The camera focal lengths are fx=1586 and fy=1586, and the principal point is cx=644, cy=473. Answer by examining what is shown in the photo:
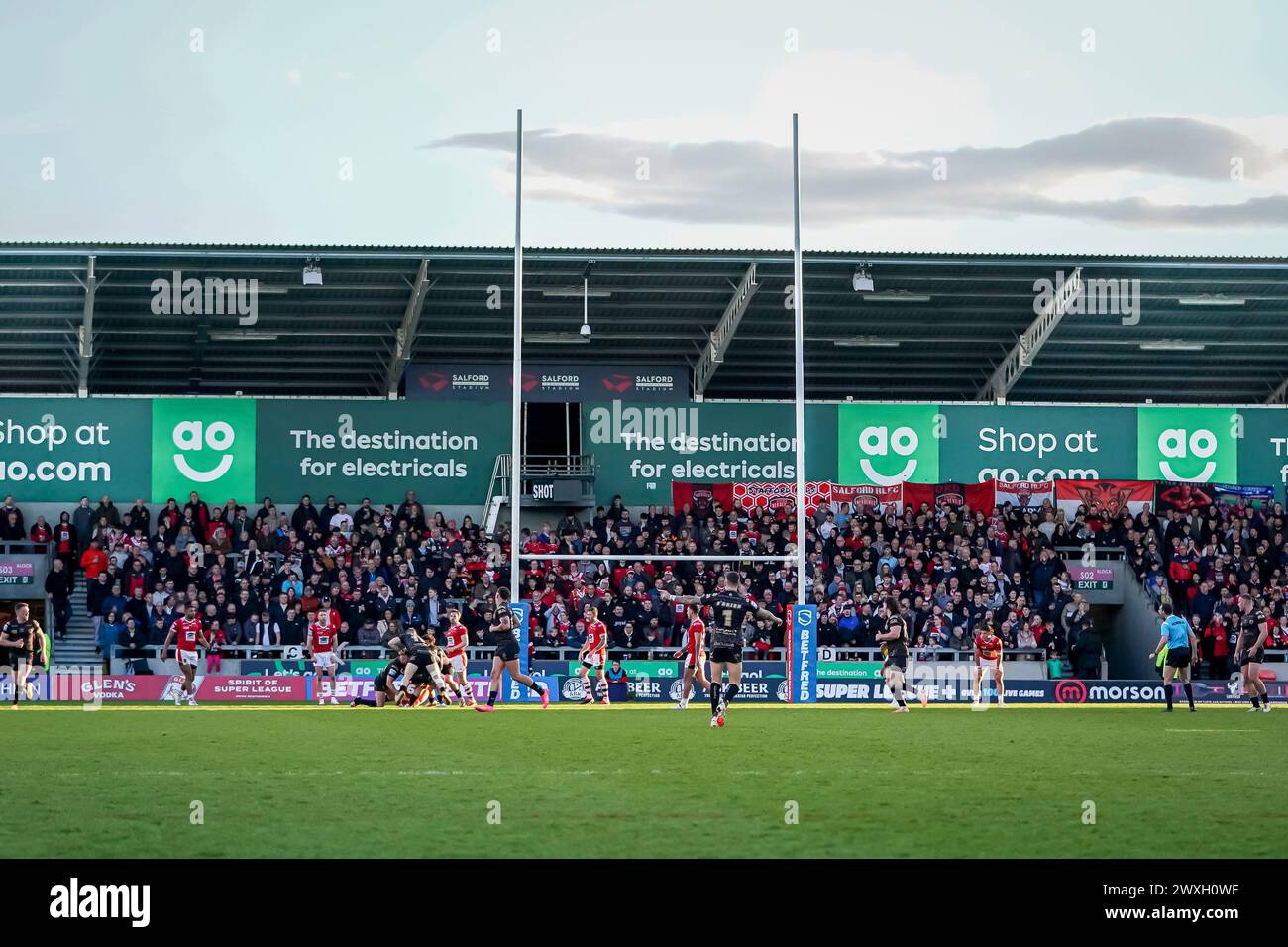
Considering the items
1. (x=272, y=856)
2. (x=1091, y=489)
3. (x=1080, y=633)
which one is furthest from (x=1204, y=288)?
(x=272, y=856)

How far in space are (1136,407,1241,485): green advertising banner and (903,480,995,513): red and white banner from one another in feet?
15.5

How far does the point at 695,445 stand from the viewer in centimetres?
4394

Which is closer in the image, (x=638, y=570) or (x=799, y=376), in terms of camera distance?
(x=799, y=376)

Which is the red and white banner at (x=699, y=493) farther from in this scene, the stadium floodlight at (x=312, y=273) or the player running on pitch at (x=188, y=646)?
the player running on pitch at (x=188, y=646)

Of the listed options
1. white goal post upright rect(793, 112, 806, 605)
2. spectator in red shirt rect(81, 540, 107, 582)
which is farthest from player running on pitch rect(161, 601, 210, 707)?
white goal post upright rect(793, 112, 806, 605)

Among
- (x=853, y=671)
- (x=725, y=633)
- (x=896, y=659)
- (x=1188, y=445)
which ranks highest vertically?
(x=1188, y=445)

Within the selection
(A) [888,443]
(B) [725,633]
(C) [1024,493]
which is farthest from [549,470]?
(B) [725,633]

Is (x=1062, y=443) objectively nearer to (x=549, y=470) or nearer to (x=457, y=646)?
(x=549, y=470)

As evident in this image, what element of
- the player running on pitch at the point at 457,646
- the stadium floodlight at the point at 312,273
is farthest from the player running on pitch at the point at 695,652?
the stadium floodlight at the point at 312,273

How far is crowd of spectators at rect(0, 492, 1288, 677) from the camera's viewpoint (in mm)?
36188

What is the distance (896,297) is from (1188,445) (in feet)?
32.6

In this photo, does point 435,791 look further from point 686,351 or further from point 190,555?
point 686,351

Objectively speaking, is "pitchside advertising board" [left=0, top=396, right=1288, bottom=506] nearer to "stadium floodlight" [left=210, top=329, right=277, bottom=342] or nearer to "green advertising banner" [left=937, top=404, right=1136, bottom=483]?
"green advertising banner" [left=937, top=404, right=1136, bottom=483]

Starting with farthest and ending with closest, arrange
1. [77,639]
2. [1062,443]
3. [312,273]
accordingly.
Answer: [1062,443], [312,273], [77,639]
